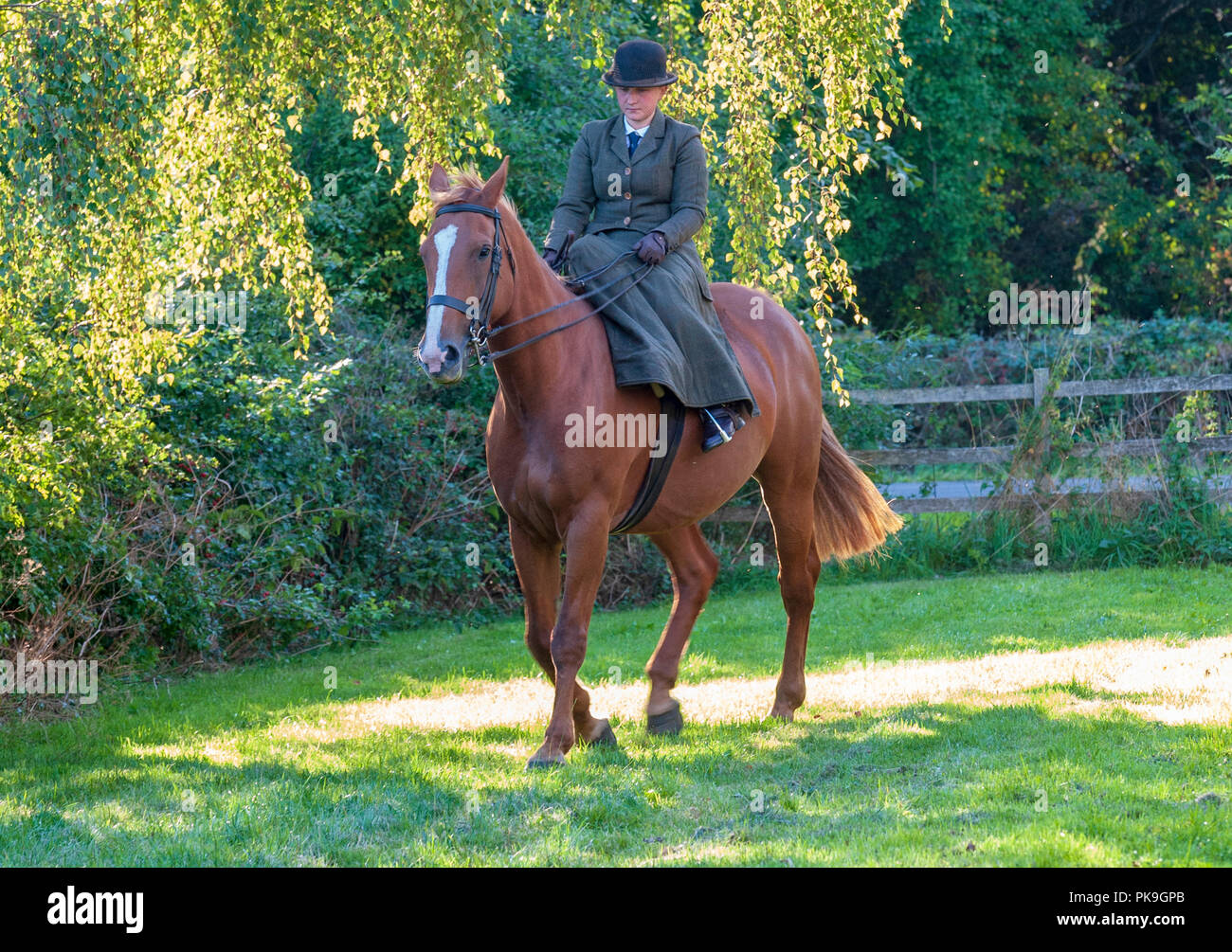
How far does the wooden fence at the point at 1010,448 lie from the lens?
13.7 meters

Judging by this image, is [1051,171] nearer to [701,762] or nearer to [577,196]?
[577,196]

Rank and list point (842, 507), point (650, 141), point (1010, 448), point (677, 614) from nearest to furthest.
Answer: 1. point (650, 141)
2. point (677, 614)
3. point (842, 507)
4. point (1010, 448)

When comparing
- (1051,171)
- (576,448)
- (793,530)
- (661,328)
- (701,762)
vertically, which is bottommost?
(701,762)

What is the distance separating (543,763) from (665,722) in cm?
123

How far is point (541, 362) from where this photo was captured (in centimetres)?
639

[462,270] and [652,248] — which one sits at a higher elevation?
[652,248]

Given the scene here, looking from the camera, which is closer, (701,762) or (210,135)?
(701,762)

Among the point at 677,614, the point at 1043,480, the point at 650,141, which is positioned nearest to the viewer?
the point at 650,141

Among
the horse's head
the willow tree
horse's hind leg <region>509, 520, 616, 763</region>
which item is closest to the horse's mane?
the horse's head

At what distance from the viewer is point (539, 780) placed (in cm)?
589

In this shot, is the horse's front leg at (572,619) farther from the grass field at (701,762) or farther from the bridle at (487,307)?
the bridle at (487,307)

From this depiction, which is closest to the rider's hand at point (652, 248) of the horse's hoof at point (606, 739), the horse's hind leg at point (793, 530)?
the horse's hind leg at point (793, 530)

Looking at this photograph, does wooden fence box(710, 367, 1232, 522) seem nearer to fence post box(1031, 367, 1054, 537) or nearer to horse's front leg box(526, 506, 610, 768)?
fence post box(1031, 367, 1054, 537)

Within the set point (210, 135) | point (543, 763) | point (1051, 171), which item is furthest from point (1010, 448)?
point (1051, 171)
